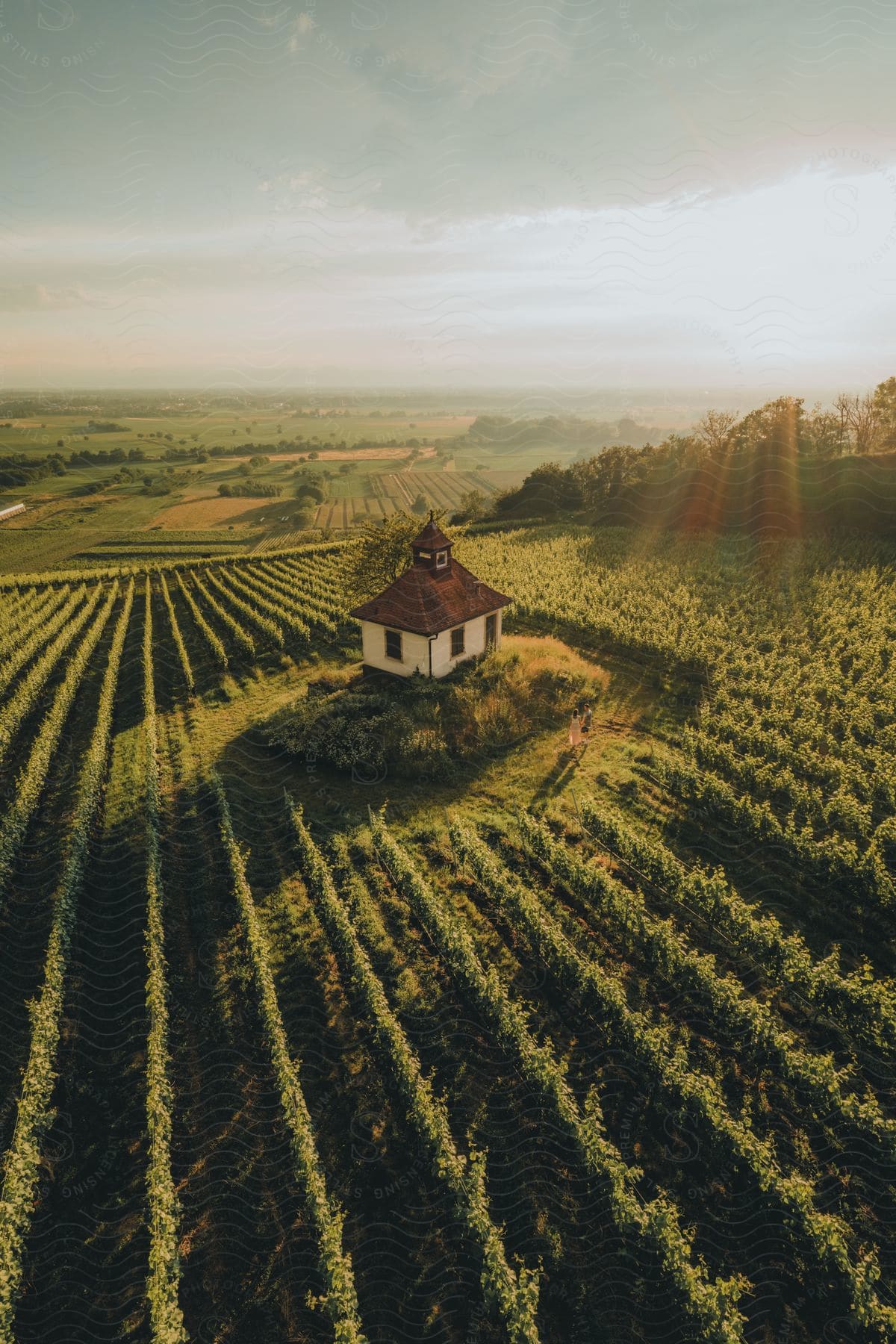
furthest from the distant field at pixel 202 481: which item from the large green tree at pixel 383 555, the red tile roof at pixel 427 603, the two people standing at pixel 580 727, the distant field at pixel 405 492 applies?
the two people standing at pixel 580 727

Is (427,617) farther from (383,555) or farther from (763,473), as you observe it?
(763,473)

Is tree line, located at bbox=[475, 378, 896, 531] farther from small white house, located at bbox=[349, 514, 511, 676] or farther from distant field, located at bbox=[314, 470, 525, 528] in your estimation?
small white house, located at bbox=[349, 514, 511, 676]

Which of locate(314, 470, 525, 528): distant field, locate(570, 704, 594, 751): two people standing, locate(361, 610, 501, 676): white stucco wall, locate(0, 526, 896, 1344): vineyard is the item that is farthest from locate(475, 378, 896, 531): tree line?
locate(570, 704, 594, 751): two people standing

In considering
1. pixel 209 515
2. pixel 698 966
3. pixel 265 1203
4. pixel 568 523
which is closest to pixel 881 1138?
pixel 698 966

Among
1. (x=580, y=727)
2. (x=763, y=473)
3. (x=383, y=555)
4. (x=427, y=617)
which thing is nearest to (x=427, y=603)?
(x=427, y=617)

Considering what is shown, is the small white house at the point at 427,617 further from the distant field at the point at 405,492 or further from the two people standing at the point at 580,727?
the distant field at the point at 405,492
